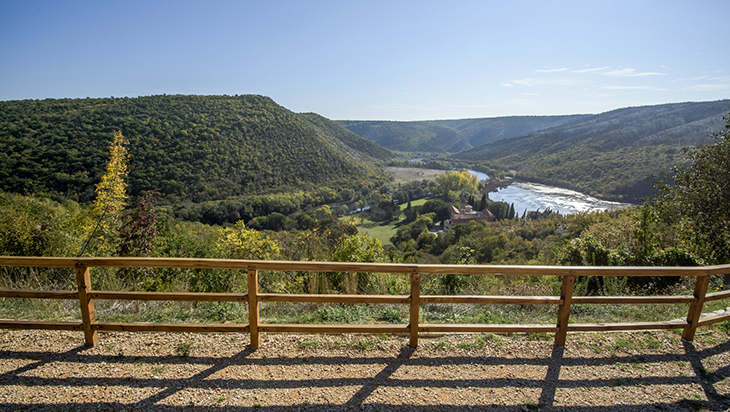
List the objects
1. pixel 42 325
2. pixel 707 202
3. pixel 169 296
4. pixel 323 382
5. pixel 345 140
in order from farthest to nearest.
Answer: pixel 345 140
pixel 707 202
pixel 42 325
pixel 169 296
pixel 323 382

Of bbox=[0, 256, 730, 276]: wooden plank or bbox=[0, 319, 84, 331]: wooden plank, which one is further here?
bbox=[0, 319, 84, 331]: wooden plank

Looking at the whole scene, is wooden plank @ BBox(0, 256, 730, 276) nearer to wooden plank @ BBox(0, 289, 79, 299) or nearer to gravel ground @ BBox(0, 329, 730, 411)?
wooden plank @ BBox(0, 289, 79, 299)

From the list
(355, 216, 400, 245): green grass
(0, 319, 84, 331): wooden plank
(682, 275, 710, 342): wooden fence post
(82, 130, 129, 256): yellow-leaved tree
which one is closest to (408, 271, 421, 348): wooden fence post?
(682, 275, 710, 342): wooden fence post

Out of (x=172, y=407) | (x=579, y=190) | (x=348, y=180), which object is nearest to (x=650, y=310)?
(x=172, y=407)

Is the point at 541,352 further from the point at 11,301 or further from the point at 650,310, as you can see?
the point at 11,301

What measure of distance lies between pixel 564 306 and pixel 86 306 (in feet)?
15.9

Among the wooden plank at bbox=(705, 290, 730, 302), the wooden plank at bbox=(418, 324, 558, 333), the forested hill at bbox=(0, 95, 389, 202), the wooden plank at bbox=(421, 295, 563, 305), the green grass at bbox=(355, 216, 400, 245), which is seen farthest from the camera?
the green grass at bbox=(355, 216, 400, 245)

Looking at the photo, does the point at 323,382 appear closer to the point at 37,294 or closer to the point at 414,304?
the point at 414,304

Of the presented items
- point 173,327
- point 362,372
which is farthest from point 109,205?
point 362,372

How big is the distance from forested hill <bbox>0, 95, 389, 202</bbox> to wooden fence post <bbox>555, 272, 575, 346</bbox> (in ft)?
75.9

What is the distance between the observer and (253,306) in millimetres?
3227

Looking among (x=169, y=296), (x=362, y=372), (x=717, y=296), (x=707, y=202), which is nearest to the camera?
(x=362, y=372)

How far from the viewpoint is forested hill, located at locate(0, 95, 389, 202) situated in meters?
31.4

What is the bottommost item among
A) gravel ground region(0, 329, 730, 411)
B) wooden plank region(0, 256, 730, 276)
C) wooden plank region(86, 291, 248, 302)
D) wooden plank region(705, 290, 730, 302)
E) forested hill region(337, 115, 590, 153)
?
gravel ground region(0, 329, 730, 411)
